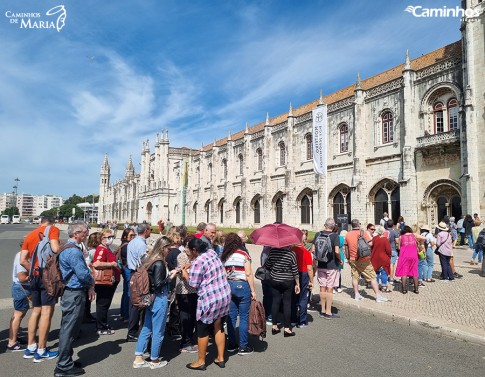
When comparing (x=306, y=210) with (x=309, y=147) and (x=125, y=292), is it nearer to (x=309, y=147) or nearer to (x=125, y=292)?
(x=309, y=147)

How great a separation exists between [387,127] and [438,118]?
128 inches

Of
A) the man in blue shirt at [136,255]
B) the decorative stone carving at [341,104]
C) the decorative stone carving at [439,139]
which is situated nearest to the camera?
the man in blue shirt at [136,255]

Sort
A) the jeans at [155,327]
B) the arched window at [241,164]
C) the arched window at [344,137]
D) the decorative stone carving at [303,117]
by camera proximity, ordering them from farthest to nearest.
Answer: the arched window at [241,164], the decorative stone carving at [303,117], the arched window at [344,137], the jeans at [155,327]

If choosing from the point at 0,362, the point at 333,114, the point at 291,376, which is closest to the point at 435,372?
the point at 291,376

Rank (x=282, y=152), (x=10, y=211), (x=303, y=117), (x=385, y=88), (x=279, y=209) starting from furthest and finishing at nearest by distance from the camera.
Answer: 1. (x=10, y=211)
2. (x=279, y=209)
3. (x=282, y=152)
4. (x=303, y=117)
5. (x=385, y=88)

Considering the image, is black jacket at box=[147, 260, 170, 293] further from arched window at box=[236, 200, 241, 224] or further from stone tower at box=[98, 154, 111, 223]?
stone tower at box=[98, 154, 111, 223]

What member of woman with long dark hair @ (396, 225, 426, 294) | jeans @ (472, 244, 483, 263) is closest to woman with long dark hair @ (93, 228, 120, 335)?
woman with long dark hair @ (396, 225, 426, 294)

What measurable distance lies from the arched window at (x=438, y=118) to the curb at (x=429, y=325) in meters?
16.5

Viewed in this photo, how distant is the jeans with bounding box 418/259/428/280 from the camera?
1040cm

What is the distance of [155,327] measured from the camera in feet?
15.3

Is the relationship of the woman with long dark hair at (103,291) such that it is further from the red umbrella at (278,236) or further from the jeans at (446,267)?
the jeans at (446,267)

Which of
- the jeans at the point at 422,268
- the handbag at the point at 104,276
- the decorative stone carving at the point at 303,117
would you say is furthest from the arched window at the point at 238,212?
the handbag at the point at 104,276

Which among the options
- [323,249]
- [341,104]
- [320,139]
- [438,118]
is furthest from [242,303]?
[341,104]

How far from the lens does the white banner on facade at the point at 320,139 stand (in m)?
23.9
